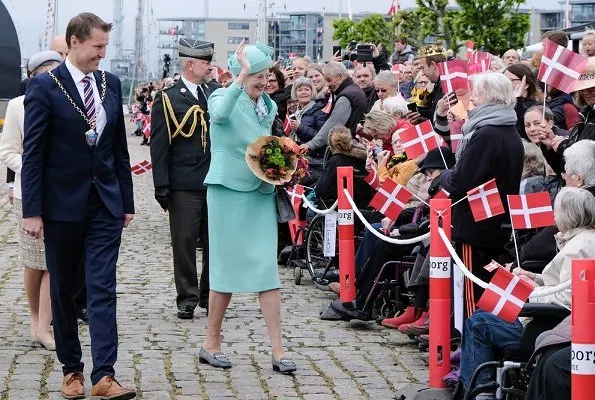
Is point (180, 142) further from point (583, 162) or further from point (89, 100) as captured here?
point (583, 162)

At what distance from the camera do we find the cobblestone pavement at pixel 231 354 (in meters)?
7.59

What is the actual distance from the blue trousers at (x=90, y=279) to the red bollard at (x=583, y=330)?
2982 millimetres

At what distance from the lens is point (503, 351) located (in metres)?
6.54

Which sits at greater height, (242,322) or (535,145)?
(535,145)

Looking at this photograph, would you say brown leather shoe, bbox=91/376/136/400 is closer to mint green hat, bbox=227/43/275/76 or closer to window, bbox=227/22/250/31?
mint green hat, bbox=227/43/275/76

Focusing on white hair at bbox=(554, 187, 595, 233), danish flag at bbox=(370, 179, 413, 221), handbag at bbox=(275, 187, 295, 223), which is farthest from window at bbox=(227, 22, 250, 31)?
white hair at bbox=(554, 187, 595, 233)

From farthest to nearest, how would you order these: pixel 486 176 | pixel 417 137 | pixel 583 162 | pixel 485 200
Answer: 1. pixel 417 137
2. pixel 486 176
3. pixel 485 200
4. pixel 583 162

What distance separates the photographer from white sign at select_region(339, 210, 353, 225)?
35.3ft

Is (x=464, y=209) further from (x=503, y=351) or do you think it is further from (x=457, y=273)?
(x=503, y=351)

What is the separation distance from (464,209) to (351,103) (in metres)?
5.47

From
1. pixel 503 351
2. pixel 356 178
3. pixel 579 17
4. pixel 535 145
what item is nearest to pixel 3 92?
pixel 356 178

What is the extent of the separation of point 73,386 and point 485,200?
2721 millimetres

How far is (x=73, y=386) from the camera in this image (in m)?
7.30

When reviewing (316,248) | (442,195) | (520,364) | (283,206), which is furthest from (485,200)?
(316,248)
